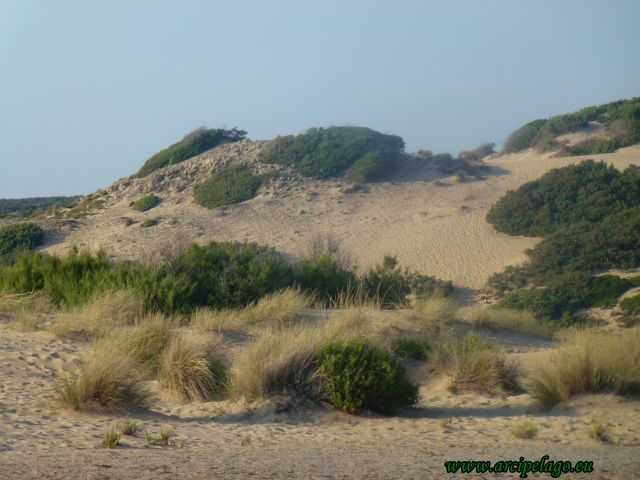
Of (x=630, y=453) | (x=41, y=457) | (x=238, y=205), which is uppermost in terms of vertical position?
(x=238, y=205)

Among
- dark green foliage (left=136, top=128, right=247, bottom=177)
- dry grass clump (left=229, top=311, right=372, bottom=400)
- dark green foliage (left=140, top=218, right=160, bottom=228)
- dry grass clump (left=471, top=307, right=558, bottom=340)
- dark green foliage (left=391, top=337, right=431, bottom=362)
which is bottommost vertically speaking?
dry grass clump (left=471, top=307, right=558, bottom=340)

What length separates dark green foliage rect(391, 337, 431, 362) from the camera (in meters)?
11.4

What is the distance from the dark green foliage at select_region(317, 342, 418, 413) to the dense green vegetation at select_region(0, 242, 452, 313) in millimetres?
5410

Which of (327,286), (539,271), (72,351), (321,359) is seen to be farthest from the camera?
(539,271)

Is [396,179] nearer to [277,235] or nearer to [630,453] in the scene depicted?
[277,235]

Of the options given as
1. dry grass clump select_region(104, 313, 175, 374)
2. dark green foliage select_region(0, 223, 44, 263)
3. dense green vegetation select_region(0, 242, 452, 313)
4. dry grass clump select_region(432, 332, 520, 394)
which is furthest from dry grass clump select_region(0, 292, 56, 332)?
dark green foliage select_region(0, 223, 44, 263)

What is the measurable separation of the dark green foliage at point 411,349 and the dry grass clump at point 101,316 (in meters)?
4.30

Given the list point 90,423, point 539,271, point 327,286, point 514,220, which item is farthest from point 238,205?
point 90,423

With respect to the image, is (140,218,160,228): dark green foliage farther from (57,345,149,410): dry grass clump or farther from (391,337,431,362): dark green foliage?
(57,345,149,410): dry grass clump

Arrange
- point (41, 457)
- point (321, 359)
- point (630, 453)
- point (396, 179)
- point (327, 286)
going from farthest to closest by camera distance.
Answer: point (396, 179) → point (327, 286) → point (321, 359) → point (630, 453) → point (41, 457)

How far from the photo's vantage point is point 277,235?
115ft

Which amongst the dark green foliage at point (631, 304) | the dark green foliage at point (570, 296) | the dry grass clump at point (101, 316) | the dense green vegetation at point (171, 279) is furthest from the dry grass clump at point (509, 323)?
the dry grass clump at point (101, 316)

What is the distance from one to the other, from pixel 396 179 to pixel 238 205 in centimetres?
962

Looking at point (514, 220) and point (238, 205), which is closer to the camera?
point (514, 220)
